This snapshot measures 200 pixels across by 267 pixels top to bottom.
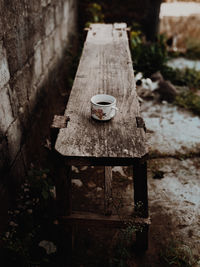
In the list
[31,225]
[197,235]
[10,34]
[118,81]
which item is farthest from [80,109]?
[197,235]

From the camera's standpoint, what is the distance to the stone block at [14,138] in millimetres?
2209

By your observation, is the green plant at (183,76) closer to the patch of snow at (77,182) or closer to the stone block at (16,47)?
the patch of snow at (77,182)

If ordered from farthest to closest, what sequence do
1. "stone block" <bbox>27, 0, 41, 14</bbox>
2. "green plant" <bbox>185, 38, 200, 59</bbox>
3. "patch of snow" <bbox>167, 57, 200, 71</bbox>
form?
"green plant" <bbox>185, 38, 200, 59</bbox> → "patch of snow" <bbox>167, 57, 200, 71</bbox> → "stone block" <bbox>27, 0, 41, 14</bbox>

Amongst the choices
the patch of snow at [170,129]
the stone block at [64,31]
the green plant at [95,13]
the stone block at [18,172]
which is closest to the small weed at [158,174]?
the patch of snow at [170,129]

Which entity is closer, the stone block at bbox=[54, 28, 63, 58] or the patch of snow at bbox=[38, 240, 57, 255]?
the patch of snow at bbox=[38, 240, 57, 255]

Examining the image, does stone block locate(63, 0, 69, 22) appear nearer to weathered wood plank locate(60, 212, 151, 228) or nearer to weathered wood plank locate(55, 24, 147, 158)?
weathered wood plank locate(55, 24, 147, 158)

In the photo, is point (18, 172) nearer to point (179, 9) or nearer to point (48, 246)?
point (48, 246)

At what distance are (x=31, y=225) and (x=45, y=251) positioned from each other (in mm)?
238

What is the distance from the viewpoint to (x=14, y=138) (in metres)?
2.30

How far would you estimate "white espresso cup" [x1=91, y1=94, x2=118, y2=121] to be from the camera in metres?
1.73

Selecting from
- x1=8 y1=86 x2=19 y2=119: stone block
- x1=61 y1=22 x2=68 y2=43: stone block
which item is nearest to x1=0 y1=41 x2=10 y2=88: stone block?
x1=8 y1=86 x2=19 y2=119: stone block

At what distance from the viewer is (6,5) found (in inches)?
79.2

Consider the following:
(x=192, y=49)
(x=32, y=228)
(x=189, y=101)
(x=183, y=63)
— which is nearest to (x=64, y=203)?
(x=32, y=228)

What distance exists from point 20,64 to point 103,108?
1096mm
